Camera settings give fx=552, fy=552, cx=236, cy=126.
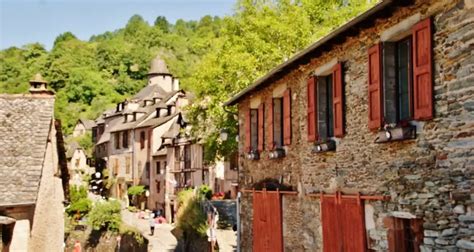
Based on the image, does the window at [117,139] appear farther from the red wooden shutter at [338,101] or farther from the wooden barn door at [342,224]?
the red wooden shutter at [338,101]

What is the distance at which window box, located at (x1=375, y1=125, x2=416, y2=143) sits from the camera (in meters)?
8.12

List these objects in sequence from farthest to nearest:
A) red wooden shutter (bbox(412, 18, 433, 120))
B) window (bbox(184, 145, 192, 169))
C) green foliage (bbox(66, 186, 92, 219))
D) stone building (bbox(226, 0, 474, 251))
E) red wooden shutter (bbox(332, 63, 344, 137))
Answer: window (bbox(184, 145, 192, 169)) → green foliage (bbox(66, 186, 92, 219)) → red wooden shutter (bbox(332, 63, 344, 137)) → red wooden shutter (bbox(412, 18, 433, 120)) → stone building (bbox(226, 0, 474, 251))

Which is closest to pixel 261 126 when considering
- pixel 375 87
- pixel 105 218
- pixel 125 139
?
pixel 375 87

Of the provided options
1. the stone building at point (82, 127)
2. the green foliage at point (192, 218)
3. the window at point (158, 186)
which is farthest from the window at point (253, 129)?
the stone building at point (82, 127)

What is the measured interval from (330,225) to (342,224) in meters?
0.54

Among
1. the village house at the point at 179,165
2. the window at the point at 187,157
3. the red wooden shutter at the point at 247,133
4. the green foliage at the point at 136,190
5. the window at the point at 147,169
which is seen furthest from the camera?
the window at the point at 147,169

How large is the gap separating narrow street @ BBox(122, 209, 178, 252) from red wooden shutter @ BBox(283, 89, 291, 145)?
16054 mm

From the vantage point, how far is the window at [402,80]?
7.74 metres

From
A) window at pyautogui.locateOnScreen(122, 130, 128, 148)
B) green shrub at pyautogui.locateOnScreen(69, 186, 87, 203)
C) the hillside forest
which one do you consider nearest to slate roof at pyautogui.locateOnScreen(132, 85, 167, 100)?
the hillside forest

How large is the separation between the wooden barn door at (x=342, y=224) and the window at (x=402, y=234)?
872 millimetres

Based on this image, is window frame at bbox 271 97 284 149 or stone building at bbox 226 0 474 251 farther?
window frame at bbox 271 97 284 149

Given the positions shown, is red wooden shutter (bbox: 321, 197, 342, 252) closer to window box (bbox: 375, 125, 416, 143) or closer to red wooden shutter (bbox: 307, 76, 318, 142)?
red wooden shutter (bbox: 307, 76, 318, 142)

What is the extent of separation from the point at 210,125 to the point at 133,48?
8975 cm

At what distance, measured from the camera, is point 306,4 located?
25484 millimetres
